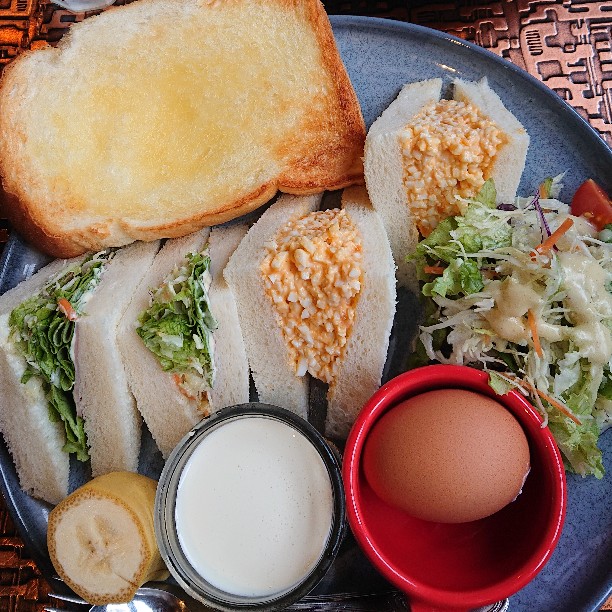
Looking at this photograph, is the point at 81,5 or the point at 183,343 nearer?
the point at 183,343

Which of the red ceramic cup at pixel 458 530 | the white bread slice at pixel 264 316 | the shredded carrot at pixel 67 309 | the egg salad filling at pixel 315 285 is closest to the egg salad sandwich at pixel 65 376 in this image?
the shredded carrot at pixel 67 309

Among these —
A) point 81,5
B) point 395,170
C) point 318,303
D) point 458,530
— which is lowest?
point 458,530

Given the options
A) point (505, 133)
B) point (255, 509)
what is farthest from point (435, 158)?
point (255, 509)

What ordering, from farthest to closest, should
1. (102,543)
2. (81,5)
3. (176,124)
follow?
(81,5) < (176,124) < (102,543)

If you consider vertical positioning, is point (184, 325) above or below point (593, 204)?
below

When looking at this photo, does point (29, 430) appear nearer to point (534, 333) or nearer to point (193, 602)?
point (193, 602)

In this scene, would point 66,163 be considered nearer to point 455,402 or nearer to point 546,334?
point 455,402
